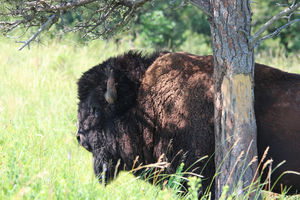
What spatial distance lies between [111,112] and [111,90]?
324 millimetres

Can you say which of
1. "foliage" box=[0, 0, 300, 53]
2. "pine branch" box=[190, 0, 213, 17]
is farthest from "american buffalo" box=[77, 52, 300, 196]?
"pine branch" box=[190, 0, 213, 17]

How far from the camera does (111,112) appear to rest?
4.28m

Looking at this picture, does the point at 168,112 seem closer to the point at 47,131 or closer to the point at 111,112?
the point at 111,112

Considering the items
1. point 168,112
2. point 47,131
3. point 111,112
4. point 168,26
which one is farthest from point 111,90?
point 168,26

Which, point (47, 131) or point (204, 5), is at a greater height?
point (204, 5)

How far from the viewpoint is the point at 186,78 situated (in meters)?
3.92

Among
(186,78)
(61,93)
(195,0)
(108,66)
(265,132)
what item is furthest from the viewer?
(61,93)

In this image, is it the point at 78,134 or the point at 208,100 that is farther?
the point at 78,134

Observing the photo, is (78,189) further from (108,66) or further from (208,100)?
(108,66)

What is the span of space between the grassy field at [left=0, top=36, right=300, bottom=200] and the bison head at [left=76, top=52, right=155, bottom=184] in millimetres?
203

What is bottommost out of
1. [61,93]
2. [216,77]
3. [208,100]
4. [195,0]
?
[61,93]

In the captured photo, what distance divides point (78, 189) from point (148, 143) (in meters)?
1.38

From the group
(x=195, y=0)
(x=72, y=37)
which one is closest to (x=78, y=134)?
(x=72, y=37)

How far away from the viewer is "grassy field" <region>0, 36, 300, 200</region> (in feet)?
8.94
